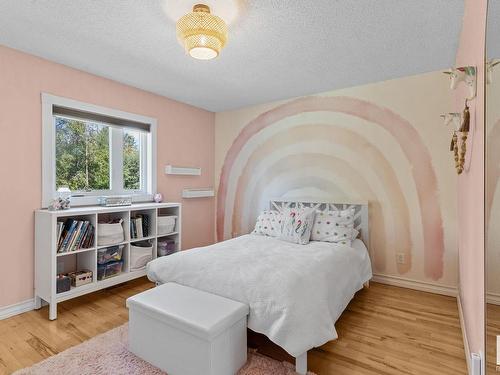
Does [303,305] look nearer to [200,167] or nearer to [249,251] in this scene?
[249,251]

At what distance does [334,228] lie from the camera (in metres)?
2.88

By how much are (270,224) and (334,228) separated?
2.33 feet

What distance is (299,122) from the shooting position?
3662 mm

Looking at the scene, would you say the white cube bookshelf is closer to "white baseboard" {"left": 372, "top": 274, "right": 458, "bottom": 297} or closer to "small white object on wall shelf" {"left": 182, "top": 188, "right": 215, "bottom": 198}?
"small white object on wall shelf" {"left": 182, "top": 188, "right": 215, "bottom": 198}

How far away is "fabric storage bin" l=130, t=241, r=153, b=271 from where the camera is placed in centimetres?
297

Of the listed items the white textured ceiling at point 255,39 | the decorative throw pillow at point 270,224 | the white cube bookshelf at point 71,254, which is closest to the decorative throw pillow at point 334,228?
the decorative throw pillow at point 270,224

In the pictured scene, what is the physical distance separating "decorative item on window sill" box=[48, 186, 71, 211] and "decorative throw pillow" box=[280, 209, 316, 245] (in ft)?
6.97

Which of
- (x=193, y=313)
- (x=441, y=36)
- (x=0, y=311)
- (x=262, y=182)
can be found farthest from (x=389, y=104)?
(x=0, y=311)

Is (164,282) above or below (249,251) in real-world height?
below

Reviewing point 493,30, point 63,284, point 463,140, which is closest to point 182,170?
point 63,284

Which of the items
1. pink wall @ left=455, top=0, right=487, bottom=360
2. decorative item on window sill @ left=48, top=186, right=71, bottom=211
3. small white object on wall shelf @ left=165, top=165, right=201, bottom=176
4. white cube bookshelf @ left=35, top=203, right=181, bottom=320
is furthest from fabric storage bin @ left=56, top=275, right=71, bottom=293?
pink wall @ left=455, top=0, right=487, bottom=360

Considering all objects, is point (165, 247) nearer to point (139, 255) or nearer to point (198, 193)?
point (139, 255)

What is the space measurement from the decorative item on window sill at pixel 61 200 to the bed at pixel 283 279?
1057mm

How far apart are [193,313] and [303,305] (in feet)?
2.12
